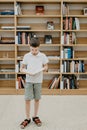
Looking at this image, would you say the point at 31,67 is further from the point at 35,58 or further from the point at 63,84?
the point at 63,84

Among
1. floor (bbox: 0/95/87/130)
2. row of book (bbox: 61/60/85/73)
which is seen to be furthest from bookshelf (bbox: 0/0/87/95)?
floor (bbox: 0/95/87/130)

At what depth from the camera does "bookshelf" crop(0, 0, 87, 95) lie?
5.68 meters

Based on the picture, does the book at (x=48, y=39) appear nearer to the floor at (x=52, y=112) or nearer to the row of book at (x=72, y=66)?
the row of book at (x=72, y=66)

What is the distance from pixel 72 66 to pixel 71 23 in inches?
36.7

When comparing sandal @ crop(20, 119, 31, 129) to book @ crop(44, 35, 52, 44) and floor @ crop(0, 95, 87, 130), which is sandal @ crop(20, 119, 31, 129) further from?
book @ crop(44, 35, 52, 44)

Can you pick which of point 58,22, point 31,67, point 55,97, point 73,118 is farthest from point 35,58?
point 58,22

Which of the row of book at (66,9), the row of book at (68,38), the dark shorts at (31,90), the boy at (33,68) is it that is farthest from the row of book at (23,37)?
the dark shorts at (31,90)

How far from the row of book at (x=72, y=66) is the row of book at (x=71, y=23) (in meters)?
0.76

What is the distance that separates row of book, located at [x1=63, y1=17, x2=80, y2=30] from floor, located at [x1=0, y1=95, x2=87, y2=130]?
1.50m

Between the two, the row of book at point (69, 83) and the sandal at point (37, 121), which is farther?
the row of book at point (69, 83)

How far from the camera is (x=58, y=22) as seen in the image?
5.93 metres

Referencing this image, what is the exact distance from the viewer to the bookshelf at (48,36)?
5.68m

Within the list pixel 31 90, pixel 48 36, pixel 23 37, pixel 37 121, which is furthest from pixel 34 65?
pixel 48 36

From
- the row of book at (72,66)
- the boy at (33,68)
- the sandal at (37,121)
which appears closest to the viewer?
the boy at (33,68)
